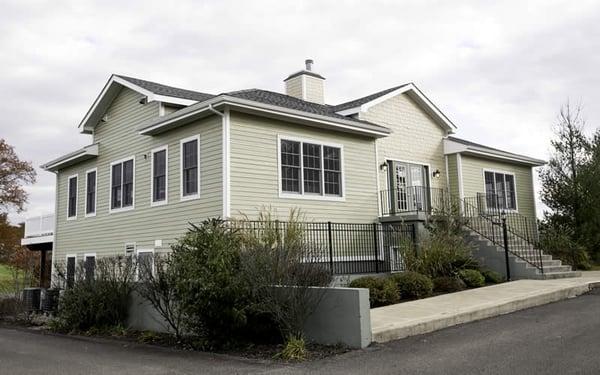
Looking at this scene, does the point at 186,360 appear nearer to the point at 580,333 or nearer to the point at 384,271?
the point at 580,333

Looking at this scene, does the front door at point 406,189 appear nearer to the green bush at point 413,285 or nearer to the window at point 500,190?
the window at point 500,190

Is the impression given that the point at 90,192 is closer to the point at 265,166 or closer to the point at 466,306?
the point at 265,166

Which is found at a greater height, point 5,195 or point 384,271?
point 5,195

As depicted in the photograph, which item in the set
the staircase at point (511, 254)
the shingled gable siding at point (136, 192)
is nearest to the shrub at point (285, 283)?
the shingled gable siding at point (136, 192)

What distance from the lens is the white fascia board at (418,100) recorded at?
17.3 metres

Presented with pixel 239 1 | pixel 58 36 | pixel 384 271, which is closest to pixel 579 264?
pixel 384 271

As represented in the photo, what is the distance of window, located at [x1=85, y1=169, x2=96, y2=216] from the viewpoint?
19.0 meters

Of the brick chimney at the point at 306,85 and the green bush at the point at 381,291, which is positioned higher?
the brick chimney at the point at 306,85

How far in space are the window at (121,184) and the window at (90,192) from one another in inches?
56.8

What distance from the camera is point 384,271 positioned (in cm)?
1465

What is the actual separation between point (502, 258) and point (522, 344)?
7.70 m

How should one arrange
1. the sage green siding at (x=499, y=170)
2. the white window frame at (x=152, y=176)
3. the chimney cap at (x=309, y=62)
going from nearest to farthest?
1. the white window frame at (x=152, y=176)
2. the sage green siding at (x=499, y=170)
3. the chimney cap at (x=309, y=62)

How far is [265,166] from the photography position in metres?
13.9

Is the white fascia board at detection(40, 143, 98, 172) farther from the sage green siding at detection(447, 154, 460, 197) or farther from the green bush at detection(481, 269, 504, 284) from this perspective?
the green bush at detection(481, 269, 504, 284)
